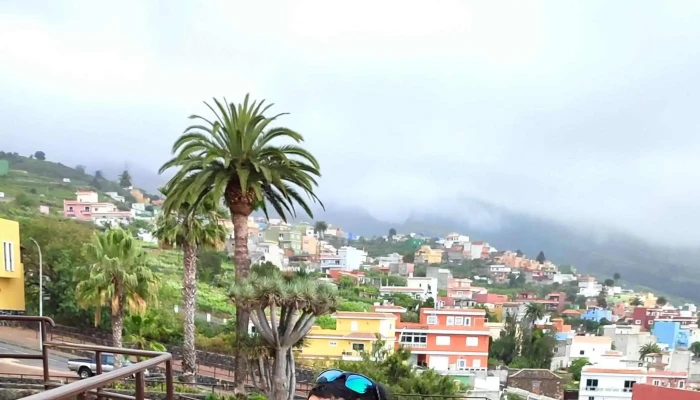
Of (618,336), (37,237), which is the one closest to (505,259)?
(618,336)

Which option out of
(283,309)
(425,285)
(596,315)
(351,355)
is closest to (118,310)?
(283,309)

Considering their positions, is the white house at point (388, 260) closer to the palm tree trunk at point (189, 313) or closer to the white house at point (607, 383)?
the white house at point (607, 383)

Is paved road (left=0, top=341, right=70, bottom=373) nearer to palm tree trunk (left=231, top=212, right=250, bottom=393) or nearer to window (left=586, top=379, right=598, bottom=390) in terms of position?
palm tree trunk (left=231, top=212, right=250, bottom=393)

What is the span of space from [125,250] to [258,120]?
5778 mm

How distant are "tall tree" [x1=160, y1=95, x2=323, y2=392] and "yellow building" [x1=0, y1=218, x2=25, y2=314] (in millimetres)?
11712

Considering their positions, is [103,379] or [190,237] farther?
[190,237]

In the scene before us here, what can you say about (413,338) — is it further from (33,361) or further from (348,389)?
(348,389)

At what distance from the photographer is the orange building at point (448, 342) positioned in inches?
1741

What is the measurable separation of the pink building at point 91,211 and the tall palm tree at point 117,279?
8463 cm

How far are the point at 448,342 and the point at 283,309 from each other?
3563 centimetres

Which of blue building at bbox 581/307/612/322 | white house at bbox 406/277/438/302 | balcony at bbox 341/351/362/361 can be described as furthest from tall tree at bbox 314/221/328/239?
balcony at bbox 341/351/362/361

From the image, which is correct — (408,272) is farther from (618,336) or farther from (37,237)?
(37,237)

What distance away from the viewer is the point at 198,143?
1320 cm

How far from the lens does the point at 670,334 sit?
89.2 metres
